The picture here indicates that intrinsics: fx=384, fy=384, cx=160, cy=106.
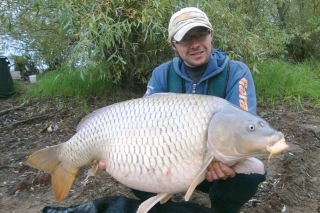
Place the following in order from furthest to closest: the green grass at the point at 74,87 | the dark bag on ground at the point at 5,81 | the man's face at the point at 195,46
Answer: the dark bag on ground at the point at 5,81
the green grass at the point at 74,87
the man's face at the point at 195,46

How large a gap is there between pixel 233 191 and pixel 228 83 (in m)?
0.47

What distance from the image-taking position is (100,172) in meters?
2.37

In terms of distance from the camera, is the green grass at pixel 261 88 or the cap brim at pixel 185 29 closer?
the cap brim at pixel 185 29

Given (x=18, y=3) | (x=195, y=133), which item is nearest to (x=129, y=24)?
(x=18, y=3)

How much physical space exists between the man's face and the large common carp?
0.40 metres

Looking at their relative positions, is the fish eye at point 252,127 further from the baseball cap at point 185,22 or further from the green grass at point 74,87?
the green grass at point 74,87

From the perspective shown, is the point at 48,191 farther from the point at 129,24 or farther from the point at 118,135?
the point at 129,24

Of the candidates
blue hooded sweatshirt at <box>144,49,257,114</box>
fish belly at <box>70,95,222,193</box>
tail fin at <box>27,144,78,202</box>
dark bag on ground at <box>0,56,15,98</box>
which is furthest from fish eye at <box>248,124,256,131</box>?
dark bag on ground at <box>0,56,15,98</box>

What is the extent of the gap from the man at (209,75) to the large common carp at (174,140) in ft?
0.87

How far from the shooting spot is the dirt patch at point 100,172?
2010 millimetres

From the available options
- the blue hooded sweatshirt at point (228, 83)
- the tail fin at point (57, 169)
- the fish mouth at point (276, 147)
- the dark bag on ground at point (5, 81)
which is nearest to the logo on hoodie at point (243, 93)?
the blue hooded sweatshirt at point (228, 83)

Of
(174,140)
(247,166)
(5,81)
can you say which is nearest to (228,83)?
(247,166)

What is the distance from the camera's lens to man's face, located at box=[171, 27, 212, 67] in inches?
65.3

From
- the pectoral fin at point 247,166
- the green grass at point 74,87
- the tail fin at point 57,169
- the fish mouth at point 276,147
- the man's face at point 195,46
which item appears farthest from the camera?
the green grass at point 74,87
